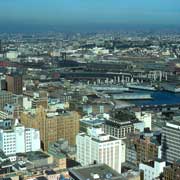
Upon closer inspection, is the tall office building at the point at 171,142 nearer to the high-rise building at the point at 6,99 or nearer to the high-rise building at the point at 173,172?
the high-rise building at the point at 173,172

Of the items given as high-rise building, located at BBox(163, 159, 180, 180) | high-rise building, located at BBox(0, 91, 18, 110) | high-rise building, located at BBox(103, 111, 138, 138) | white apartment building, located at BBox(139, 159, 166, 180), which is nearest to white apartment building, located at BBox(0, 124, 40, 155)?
high-rise building, located at BBox(103, 111, 138, 138)

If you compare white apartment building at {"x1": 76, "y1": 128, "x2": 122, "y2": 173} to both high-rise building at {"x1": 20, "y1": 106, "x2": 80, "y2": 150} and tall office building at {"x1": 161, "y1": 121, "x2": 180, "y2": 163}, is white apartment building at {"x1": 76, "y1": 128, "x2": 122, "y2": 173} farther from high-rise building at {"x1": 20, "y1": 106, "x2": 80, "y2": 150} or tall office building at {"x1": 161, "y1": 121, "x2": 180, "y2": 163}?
high-rise building at {"x1": 20, "y1": 106, "x2": 80, "y2": 150}

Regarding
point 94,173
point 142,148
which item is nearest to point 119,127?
point 142,148

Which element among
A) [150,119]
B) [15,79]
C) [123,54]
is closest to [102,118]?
[150,119]

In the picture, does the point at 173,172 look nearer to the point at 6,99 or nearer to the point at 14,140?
the point at 14,140

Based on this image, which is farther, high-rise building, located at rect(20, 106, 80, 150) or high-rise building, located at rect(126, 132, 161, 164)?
high-rise building, located at rect(20, 106, 80, 150)
